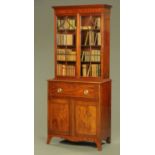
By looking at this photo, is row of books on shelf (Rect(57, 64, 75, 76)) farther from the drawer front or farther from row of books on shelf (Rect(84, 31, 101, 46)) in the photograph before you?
row of books on shelf (Rect(84, 31, 101, 46))

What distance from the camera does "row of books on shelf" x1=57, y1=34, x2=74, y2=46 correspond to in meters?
6.03

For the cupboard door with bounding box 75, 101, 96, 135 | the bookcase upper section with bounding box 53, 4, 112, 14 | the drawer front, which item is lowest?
the cupboard door with bounding box 75, 101, 96, 135

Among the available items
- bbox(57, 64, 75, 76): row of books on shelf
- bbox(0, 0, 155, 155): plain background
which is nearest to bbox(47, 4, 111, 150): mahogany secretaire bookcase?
bbox(57, 64, 75, 76): row of books on shelf

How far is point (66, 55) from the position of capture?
238 inches

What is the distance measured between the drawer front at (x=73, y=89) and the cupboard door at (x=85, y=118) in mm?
130

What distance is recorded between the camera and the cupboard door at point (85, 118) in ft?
18.5

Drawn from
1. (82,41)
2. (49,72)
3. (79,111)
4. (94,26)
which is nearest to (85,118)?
(79,111)

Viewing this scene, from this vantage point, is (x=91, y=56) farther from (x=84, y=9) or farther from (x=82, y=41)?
(x=84, y=9)

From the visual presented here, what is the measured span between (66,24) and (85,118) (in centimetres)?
146

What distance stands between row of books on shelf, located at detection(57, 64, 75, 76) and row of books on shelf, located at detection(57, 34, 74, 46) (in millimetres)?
348

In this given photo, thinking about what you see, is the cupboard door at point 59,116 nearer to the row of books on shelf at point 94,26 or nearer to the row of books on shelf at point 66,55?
the row of books on shelf at point 66,55
